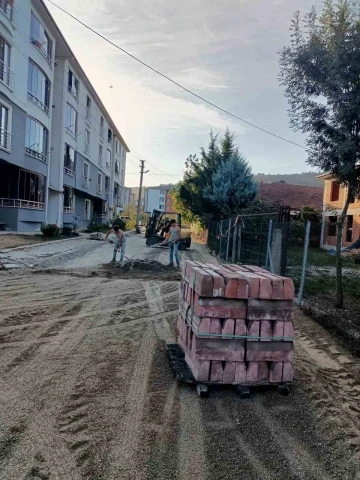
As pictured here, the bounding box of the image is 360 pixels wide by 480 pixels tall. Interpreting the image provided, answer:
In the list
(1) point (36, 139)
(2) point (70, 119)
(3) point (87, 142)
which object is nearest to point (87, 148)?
(3) point (87, 142)

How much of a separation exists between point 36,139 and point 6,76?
437 cm

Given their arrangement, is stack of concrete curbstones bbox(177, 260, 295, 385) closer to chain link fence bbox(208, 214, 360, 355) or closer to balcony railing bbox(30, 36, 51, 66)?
Answer: chain link fence bbox(208, 214, 360, 355)

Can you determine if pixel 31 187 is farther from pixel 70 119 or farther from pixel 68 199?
pixel 70 119

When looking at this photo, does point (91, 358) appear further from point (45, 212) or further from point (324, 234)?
point (324, 234)

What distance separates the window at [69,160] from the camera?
29.1 m

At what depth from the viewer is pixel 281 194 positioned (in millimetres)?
36969

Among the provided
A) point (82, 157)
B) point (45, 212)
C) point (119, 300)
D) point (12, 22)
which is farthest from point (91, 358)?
point (82, 157)

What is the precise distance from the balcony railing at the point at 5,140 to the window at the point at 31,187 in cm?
253

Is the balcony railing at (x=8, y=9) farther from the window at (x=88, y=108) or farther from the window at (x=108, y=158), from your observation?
the window at (x=108, y=158)

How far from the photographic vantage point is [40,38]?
2181cm

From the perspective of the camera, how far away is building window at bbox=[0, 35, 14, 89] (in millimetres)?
17844

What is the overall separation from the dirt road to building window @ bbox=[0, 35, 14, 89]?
1650 cm

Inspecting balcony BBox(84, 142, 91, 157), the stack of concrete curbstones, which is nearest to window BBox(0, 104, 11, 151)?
balcony BBox(84, 142, 91, 157)

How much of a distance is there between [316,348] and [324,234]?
25.0 metres
